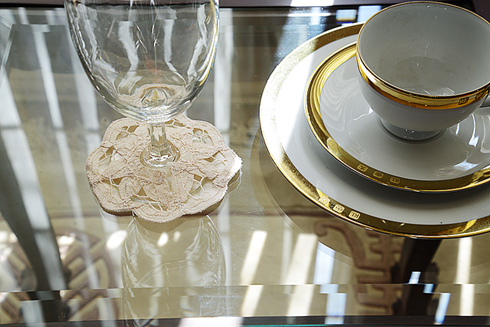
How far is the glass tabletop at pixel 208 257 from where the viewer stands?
35 cm

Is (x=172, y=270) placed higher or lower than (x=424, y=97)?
lower

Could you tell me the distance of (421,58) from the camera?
0.46 metres

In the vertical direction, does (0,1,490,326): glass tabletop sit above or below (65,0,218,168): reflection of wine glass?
below

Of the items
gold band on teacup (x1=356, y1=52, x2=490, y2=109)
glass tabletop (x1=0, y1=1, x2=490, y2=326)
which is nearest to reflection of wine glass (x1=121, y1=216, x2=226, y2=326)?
glass tabletop (x1=0, y1=1, x2=490, y2=326)

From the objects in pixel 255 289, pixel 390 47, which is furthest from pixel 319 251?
pixel 390 47

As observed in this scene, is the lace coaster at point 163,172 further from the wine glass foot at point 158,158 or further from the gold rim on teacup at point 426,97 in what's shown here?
the gold rim on teacup at point 426,97

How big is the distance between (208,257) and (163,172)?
2.9 inches

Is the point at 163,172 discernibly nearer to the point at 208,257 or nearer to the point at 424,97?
the point at 208,257

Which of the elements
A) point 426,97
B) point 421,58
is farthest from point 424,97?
point 421,58

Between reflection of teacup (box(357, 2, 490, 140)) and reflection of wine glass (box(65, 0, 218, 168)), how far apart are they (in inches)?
4.5

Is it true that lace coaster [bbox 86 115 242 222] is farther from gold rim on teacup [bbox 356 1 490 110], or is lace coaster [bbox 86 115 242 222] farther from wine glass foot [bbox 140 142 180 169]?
gold rim on teacup [bbox 356 1 490 110]

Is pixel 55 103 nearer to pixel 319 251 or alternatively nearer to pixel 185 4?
pixel 185 4

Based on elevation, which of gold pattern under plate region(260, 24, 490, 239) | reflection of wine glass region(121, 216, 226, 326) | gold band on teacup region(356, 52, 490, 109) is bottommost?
reflection of wine glass region(121, 216, 226, 326)

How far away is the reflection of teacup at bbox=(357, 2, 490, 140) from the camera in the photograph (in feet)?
1.25
